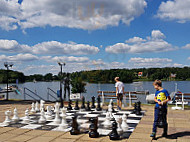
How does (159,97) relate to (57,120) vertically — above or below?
above

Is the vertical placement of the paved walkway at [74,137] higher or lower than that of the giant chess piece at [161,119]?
lower

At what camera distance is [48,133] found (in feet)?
17.7

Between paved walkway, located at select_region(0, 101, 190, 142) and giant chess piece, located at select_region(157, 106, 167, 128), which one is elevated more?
giant chess piece, located at select_region(157, 106, 167, 128)

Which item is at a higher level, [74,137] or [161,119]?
[161,119]

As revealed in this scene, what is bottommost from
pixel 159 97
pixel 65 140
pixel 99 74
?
pixel 65 140

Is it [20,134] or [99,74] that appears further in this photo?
[99,74]

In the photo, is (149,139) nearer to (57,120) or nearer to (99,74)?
(57,120)

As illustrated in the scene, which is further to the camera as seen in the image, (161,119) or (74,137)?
(74,137)

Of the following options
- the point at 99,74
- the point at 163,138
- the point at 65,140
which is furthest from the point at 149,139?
the point at 99,74

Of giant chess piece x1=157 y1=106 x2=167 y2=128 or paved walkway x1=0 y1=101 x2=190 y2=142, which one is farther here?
paved walkway x1=0 y1=101 x2=190 y2=142

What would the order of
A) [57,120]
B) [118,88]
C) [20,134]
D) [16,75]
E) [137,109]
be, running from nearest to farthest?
[20,134] < [57,120] < [137,109] < [118,88] < [16,75]

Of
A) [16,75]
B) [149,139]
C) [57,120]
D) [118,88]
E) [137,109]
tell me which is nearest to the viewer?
Result: [149,139]

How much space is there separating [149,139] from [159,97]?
0.98m

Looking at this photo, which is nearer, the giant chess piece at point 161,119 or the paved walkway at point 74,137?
the giant chess piece at point 161,119
